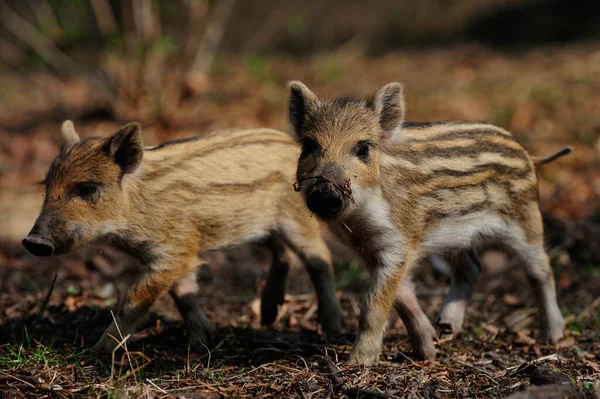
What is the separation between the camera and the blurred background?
317 inches

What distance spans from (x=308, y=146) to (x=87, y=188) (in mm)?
1553

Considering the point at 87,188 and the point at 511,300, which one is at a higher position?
the point at 87,188

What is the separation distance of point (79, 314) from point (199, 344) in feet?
3.72

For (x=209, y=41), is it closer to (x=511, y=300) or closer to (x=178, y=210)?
(x=178, y=210)

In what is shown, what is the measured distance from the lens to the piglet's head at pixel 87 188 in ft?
16.1

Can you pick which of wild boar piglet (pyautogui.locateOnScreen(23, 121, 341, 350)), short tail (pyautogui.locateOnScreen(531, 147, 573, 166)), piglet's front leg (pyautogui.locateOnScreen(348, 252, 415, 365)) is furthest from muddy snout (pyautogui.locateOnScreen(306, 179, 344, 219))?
short tail (pyautogui.locateOnScreen(531, 147, 573, 166))

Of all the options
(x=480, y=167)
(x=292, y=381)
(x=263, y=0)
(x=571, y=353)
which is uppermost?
(x=263, y=0)

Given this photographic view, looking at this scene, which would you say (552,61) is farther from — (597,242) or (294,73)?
(597,242)

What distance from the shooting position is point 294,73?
12.6 metres

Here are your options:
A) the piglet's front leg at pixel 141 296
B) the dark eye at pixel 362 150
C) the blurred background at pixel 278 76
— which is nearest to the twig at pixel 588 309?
the blurred background at pixel 278 76

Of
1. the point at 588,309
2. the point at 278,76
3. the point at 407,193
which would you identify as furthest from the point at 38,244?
the point at 278,76

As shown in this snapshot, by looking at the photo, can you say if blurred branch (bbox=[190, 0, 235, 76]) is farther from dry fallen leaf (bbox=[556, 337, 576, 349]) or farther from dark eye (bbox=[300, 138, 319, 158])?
dry fallen leaf (bbox=[556, 337, 576, 349])

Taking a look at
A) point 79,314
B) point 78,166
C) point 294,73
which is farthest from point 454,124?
point 294,73

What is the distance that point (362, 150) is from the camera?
15.1ft
